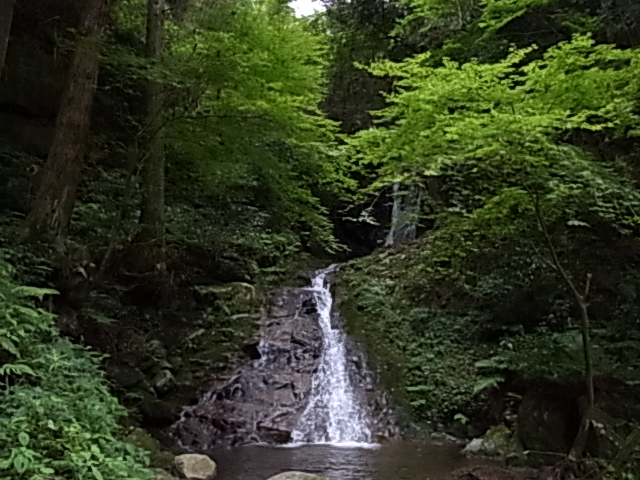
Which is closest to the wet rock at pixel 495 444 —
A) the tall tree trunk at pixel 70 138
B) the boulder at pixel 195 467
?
the boulder at pixel 195 467

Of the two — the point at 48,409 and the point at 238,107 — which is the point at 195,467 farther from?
the point at 238,107

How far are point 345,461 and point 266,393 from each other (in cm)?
256

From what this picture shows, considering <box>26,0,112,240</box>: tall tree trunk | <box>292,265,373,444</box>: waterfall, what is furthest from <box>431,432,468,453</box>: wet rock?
<box>26,0,112,240</box>: tall tree trunk

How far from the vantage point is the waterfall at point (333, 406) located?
364 inches

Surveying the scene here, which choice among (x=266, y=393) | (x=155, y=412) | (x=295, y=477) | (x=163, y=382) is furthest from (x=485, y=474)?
(x=163, y=382)

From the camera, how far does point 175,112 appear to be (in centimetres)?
869

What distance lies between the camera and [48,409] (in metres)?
4.31

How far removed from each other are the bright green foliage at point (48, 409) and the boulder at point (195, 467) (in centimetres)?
142

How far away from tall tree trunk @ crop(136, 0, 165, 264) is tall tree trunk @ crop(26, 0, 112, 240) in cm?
152

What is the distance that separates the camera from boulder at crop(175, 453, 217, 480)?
6.55 metres

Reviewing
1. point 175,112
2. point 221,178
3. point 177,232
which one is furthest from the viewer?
point 177,232

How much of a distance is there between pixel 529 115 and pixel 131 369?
6183 millimetres

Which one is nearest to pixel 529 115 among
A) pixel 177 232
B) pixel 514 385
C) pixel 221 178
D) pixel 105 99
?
pixel 514 385

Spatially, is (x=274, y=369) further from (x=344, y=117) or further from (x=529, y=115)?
(x=344, y=117)
